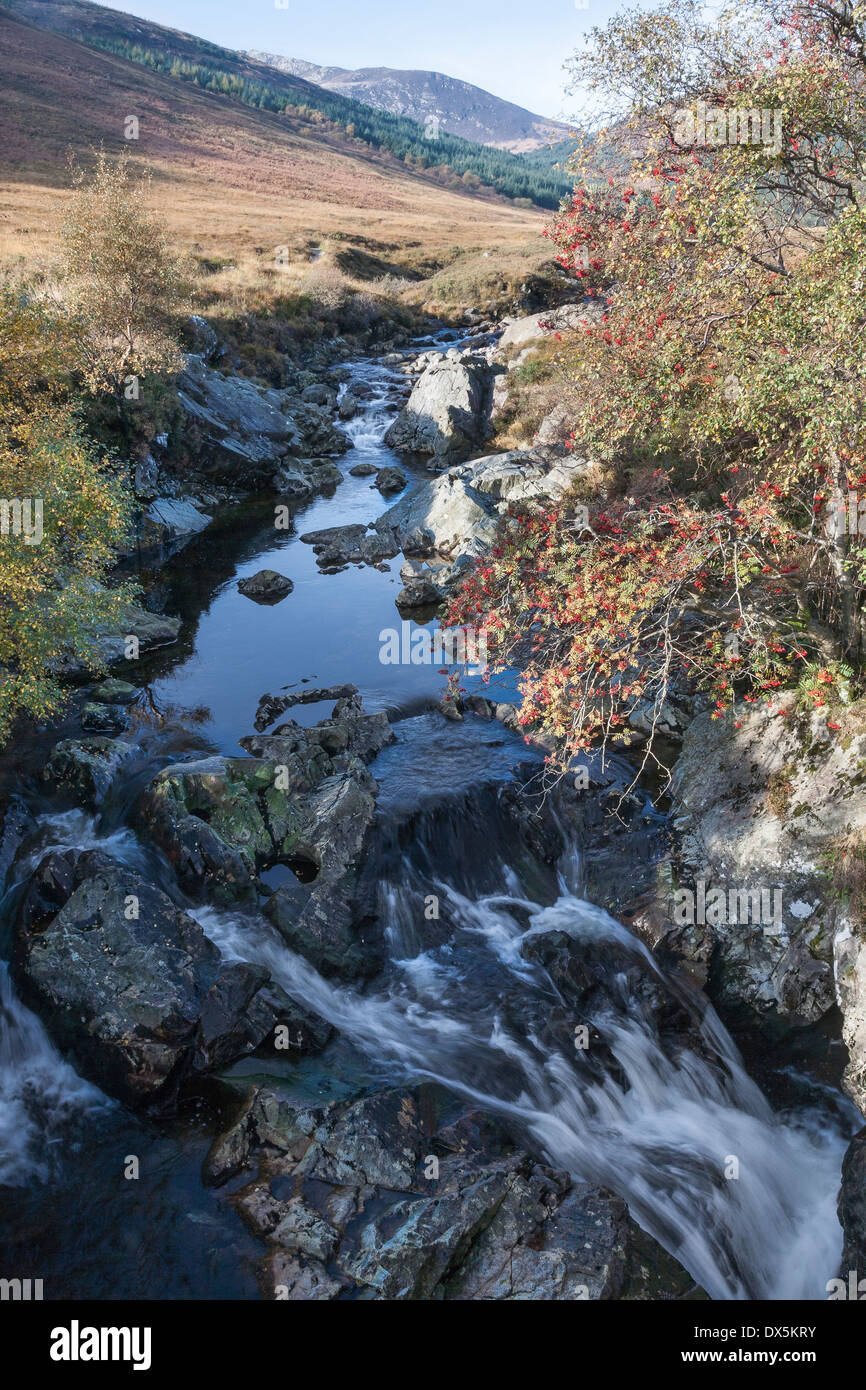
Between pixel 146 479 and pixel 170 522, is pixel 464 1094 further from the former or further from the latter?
pixel 146 479

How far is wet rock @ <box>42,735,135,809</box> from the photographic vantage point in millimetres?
17375

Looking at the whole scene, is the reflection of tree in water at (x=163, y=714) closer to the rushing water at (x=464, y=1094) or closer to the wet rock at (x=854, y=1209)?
the rushing water at (x=464, y=1094)

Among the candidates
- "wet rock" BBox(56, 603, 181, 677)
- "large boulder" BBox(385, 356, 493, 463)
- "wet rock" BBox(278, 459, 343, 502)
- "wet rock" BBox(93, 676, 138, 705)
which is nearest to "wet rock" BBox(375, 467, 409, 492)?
"wet rock" BBox(278, 459, 343, 502)

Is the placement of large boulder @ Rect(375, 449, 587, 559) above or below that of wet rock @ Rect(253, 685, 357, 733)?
above

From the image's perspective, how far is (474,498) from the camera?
3209cm

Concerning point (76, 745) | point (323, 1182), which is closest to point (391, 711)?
point (76, 745)

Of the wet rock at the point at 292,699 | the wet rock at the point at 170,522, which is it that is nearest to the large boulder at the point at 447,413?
the wet rock at the point at 170,522

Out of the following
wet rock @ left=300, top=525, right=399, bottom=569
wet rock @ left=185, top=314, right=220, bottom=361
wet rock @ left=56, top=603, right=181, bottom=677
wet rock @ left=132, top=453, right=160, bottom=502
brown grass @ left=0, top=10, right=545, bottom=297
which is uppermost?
brown grass @ left=0, top=10, right=545, bottom=297

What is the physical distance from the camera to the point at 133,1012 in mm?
12250

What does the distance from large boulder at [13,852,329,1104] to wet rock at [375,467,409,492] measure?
28060 millimetres

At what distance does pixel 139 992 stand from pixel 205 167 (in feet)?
454

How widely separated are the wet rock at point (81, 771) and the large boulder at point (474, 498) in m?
15.6

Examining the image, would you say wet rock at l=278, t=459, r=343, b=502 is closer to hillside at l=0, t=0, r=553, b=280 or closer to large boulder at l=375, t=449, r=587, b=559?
large boulder at l=375, t=449, r=587, b=559

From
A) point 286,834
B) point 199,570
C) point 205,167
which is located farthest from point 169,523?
point 205,167
